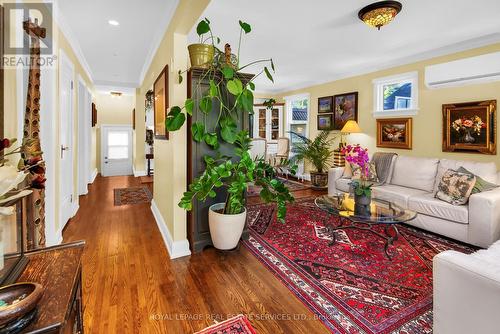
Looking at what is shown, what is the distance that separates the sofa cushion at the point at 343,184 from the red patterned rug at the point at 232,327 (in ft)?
10.5

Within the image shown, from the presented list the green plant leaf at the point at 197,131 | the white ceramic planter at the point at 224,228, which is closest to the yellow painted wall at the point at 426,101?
the white ceramic planter at the point at 224,228

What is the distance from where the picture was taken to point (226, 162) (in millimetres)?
2469

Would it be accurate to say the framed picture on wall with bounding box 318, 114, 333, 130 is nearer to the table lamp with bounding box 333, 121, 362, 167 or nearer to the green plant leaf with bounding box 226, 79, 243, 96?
the table lamp with bounding box 333, 121, 362, 167

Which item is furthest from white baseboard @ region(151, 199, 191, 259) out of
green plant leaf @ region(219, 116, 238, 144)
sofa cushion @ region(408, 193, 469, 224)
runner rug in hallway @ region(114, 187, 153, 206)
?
sofa cushion @ region(408, 193, 469, 224)

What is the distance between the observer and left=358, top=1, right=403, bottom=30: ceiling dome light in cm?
256

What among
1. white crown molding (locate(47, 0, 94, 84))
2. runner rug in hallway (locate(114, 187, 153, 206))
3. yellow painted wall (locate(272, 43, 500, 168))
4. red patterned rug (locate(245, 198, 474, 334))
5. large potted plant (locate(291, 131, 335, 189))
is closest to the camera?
red patterned rug (locate(245, 198, 474, 334))

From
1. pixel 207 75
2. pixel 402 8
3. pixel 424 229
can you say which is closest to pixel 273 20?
pixel 207 75

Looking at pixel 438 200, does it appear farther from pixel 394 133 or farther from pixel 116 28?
pixel 116 28

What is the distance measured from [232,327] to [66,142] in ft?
10.7

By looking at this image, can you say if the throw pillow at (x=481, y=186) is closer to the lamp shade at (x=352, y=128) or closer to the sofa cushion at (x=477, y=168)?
the sofa cushion at (x=477, y=168)

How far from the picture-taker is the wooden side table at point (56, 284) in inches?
28.5

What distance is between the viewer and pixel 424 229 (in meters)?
3.30

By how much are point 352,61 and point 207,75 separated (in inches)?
127

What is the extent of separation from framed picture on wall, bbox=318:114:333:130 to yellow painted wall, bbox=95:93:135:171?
18.0ft
